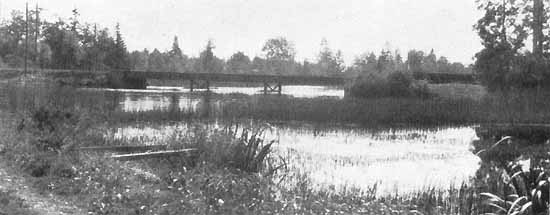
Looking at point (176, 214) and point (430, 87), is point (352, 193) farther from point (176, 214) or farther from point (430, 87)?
point (430, 87)

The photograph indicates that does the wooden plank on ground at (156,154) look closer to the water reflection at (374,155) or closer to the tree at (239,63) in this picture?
the water reflection at (374,155)

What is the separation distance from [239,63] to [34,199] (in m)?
146

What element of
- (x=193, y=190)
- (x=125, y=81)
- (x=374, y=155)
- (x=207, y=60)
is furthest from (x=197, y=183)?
(x=207, y=60)

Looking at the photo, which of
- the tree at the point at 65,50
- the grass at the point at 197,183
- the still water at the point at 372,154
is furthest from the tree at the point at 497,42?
the tree at the point at 65,50

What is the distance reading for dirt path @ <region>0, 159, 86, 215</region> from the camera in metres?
8.37

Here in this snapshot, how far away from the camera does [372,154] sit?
2058cm

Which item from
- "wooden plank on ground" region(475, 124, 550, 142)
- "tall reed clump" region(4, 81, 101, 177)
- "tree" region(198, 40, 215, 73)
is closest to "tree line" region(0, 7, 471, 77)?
"tree" region(198, 40, 215, 73)

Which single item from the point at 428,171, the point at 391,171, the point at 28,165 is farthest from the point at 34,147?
the point at 428,171

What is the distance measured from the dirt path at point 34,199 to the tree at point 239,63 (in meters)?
137

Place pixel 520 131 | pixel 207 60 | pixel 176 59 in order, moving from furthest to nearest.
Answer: pixel 176 59 → pixel 207 60 → pixel 520 131

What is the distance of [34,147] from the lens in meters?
13.3

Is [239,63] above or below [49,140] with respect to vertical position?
above

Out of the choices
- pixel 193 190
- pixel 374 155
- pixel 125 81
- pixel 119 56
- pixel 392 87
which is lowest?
pixel 374 155

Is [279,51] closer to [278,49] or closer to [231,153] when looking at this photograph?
[278,49]
